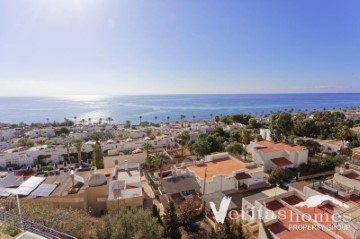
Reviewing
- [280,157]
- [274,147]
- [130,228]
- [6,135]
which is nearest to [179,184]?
[130,228]

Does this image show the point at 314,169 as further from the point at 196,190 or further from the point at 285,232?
the point at 285,232

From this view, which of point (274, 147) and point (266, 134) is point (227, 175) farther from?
point (266, 134)

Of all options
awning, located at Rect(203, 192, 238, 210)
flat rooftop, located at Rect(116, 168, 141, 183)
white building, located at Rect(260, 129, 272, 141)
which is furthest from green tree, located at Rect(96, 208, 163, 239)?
white building, located at Rect(260, 129, 272, 141)

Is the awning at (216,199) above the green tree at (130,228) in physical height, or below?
below

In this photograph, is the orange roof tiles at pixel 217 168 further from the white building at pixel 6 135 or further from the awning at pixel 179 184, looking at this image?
the white building at pixel 6 135

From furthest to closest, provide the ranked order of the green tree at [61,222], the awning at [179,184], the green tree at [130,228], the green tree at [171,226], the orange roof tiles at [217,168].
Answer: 1. the orange roof tiles at [217,168]
2. the awning at [179,184]
3. the green tree at [171,226]
4. the green tree at [61,222]
5. the green tree at [130,228]

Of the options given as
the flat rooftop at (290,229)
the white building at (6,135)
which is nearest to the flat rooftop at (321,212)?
the flat rooftop at (290,229)
